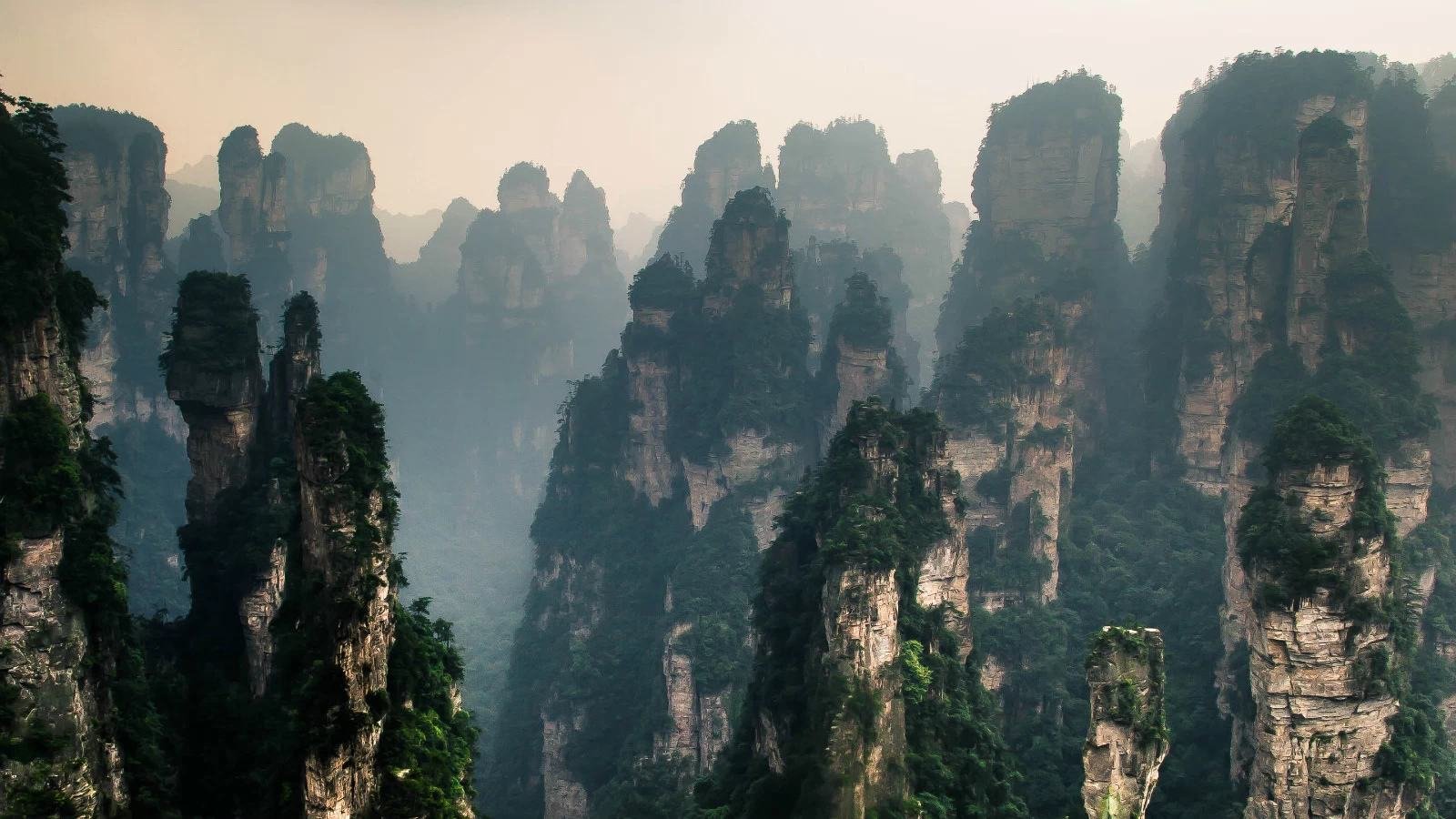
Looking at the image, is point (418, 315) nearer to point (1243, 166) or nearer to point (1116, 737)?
point (1243, 166)

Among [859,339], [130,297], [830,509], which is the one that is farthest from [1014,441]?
[130,297]

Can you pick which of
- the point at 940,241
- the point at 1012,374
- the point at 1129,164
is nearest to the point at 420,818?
the point at 1012,374

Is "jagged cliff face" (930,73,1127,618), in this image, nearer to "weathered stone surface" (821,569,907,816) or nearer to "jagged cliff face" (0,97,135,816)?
"weathered stone surface" (821,569,907,816)

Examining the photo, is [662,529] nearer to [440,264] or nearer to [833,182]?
[833,182]

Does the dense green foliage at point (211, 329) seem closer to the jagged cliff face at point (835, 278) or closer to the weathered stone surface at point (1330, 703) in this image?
the weathered stone surface at point (1330, 703)

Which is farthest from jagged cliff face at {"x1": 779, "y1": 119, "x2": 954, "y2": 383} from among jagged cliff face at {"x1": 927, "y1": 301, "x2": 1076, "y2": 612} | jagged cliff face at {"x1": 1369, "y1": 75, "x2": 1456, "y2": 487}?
jagged cliff face at {"x1": 1369, "y1": 75, "x2": 1456, "y2": 487}

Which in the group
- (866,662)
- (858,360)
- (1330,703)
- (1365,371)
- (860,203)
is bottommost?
(1330,703)
